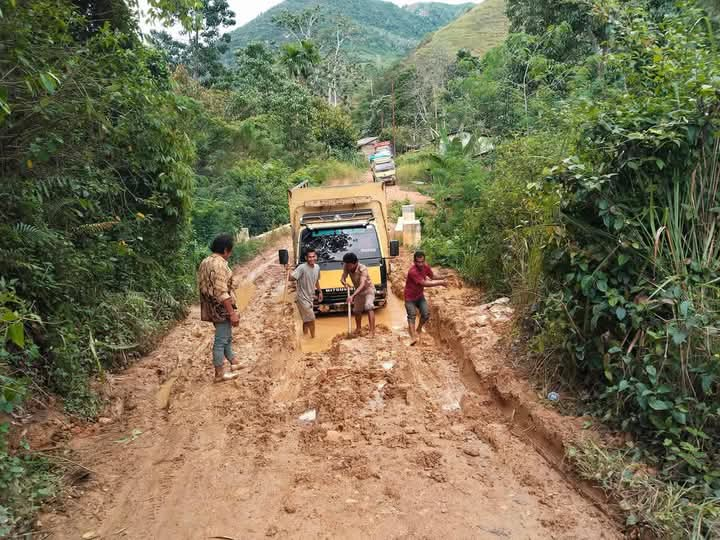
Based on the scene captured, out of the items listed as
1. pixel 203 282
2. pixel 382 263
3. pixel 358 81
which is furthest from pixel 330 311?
pixel 358 81

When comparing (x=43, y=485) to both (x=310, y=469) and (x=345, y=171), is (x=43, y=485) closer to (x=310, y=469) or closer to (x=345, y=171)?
(x=310, y=469)

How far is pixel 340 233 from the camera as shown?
10.1m

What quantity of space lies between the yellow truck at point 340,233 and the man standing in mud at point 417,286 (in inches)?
47.3

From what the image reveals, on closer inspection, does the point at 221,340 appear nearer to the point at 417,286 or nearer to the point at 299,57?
the point at 417,286

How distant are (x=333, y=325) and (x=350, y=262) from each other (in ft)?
4.66

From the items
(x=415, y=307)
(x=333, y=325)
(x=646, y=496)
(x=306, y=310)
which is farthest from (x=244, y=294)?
(x=646, y=496)

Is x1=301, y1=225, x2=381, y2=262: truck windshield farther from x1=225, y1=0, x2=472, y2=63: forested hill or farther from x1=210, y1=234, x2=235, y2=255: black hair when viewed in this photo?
x1=225, y1=0, x2=472, y2=63: forested hill

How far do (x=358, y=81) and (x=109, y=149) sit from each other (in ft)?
209

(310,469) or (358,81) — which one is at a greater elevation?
(358,81)

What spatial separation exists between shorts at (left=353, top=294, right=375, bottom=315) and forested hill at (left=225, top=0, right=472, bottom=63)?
11410cm

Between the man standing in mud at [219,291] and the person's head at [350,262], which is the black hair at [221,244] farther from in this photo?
the person's head at [350,262]

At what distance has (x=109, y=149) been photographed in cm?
709

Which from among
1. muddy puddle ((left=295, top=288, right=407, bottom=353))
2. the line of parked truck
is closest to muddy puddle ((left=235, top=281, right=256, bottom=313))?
muddy puddle ((left=295, top=288, right=407, bottom=353))

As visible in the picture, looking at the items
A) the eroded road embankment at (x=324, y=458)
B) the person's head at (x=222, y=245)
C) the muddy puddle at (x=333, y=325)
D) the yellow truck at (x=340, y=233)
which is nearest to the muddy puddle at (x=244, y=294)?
the muddy puddle at (x=333, y=325)
